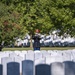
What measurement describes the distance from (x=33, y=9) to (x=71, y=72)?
119ft

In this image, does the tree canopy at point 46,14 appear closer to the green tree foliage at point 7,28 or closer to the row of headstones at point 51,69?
the green tree foliage at point 7,28

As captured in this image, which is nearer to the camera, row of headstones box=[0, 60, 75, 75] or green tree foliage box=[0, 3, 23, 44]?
row of headstones box=[0, 60, 75, 75]

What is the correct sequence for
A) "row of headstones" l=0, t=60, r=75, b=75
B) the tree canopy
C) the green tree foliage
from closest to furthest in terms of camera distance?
"row of headstones" l=0, t=60, r=75, b=75, the green tree foliage, the tree canopy

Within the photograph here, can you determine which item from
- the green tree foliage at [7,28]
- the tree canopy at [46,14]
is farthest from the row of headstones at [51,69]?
the tree canopy at [46,14]

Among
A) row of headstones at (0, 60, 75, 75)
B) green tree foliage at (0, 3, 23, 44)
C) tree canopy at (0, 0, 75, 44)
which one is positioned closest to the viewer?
row of headstones at (0, 60, 75, 75)

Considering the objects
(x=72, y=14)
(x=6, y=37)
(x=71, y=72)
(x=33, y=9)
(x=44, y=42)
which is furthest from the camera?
(x=44, y=42)

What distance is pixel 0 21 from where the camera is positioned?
24.9m

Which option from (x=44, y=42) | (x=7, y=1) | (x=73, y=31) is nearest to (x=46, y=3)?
(x=73, y=31)

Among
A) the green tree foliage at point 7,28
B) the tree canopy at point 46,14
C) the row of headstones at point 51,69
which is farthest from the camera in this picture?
the tree canopy at point 46,14

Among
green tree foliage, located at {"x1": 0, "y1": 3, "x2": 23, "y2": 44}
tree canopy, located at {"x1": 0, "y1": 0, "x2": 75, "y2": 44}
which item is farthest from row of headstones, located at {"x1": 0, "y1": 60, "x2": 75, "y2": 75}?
tree canopy, located at {"x1": 0, "y1": 0, "x2": 75, "y2": 44}

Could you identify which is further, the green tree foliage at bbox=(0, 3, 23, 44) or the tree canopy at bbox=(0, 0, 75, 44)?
the tree canopy at bbox=(0, 0, 75, 44)

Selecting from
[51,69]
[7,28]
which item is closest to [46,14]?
[7,28]

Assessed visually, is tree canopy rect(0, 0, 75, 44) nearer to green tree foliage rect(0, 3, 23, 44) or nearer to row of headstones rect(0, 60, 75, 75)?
green tree foliage rect(0, 3, 23, 44)

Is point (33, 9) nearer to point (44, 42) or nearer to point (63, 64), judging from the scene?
point (44, 42)
